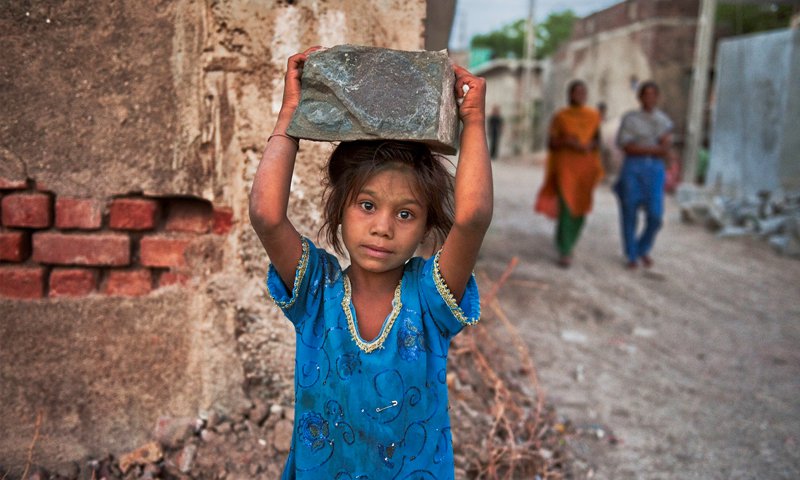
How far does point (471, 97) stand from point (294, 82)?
37cm

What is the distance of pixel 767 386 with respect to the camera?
3.62 m

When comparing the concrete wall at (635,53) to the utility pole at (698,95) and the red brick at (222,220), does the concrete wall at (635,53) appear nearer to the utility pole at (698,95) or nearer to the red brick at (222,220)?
the utility pole at (698,95)

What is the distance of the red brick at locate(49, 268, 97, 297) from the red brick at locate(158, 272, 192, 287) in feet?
0.68

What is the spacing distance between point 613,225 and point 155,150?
7.31 m

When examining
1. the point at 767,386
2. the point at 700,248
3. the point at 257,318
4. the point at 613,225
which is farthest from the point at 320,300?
the point at 613,225

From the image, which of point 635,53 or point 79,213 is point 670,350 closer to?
point 79,213

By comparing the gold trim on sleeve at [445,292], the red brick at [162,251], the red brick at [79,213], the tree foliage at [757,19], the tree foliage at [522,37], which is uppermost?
the tree foliage at [522,37]

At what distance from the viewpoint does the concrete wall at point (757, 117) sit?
852cm

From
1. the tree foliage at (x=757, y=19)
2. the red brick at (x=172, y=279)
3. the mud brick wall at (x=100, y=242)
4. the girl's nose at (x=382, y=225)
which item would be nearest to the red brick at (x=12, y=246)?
the mud brick wall at (x=100, y=242)

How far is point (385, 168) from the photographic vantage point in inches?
55.5

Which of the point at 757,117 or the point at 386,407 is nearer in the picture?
the point at 386,407

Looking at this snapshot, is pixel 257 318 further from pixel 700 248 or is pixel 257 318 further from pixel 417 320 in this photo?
pixel 700 248

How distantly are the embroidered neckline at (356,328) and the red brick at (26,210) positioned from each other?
113 centimetres

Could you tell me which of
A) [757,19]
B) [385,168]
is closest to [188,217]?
[385,168]
